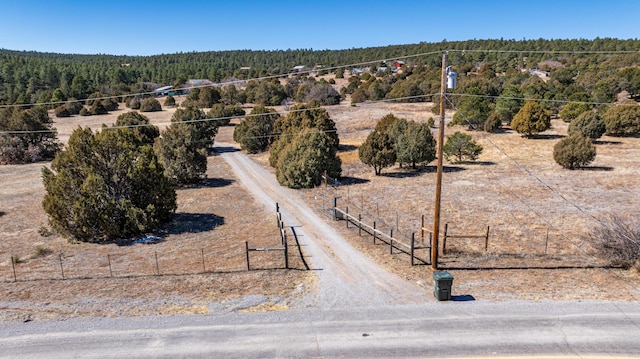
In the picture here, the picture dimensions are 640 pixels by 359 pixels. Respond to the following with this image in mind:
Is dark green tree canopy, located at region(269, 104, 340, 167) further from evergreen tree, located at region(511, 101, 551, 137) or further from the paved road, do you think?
the paved road

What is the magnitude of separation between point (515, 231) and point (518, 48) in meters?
137

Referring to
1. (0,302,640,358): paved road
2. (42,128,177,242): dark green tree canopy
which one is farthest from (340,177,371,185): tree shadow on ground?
(0,302,640,358): paved road

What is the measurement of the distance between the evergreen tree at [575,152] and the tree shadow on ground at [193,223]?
30.0m

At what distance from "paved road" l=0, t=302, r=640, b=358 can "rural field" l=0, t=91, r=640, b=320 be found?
1023 millimetres

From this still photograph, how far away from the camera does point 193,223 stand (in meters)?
27.0

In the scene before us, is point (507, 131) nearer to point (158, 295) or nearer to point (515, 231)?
point (515, 231)

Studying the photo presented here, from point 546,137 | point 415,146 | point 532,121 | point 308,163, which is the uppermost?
point 532,121

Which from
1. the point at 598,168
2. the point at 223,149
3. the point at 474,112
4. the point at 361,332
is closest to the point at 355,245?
the point at 361,332

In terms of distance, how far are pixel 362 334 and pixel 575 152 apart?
1239 inches

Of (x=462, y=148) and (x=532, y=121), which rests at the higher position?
(x=532, y=121)

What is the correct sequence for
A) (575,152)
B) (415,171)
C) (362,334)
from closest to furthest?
(362,334) < (575,152) < (415,171)

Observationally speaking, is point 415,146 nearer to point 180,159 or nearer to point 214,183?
point 214,183

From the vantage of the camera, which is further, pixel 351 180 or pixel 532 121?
Answer: pixel 532 121

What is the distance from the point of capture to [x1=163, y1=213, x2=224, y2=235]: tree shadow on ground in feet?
84.0
